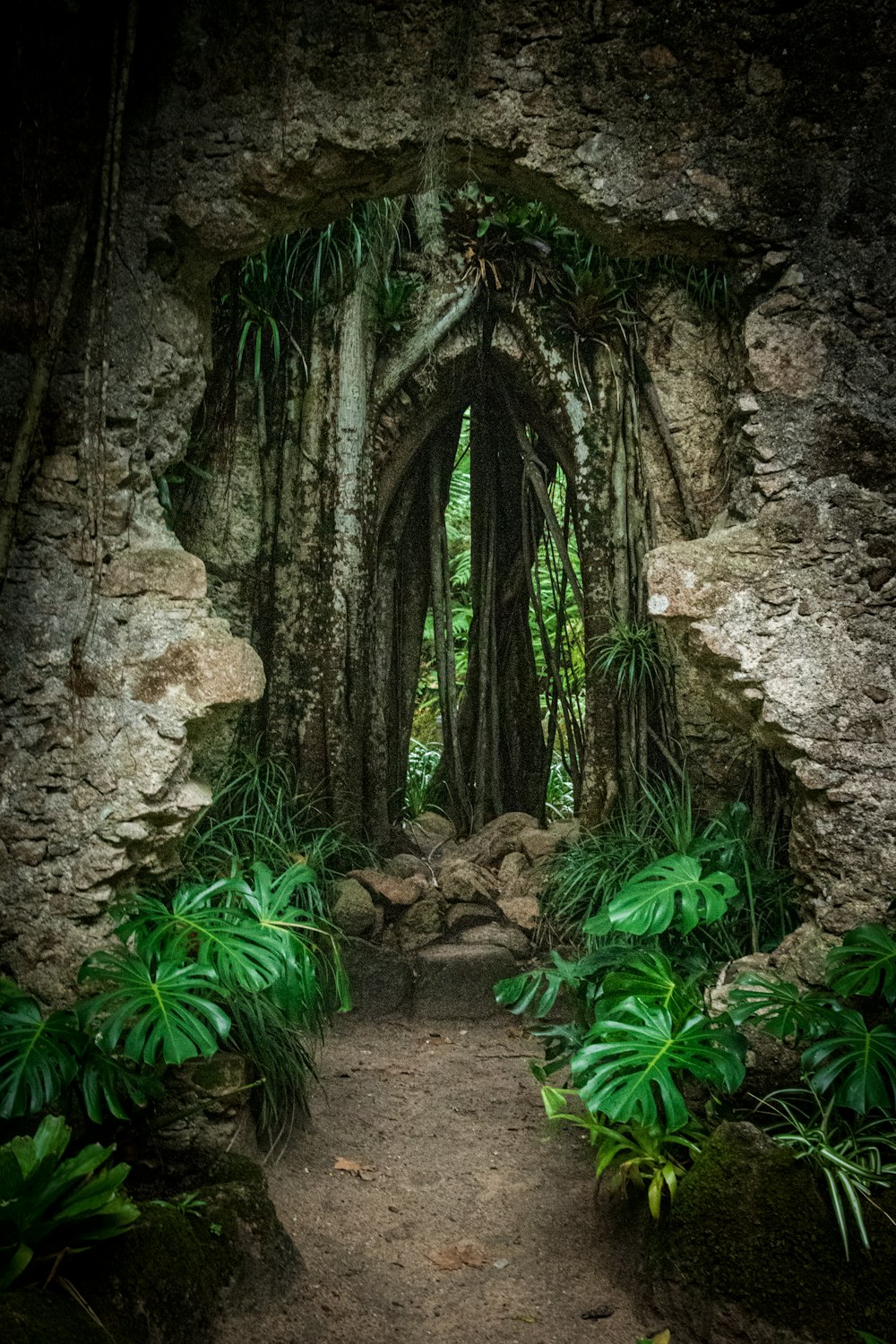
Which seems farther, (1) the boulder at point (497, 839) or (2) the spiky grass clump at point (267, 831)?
(1) the boulder at point (497, 839)

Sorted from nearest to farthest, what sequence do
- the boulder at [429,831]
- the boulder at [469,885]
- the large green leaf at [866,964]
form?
the large green leaf at [866,964], the boulder at [469,885], the boulder at [429,831]

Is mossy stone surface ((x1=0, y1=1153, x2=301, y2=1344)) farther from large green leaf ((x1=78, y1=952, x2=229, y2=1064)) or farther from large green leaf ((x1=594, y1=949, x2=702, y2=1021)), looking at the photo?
large green leaf ((x1=594, y1=949, x2=702, y2=1021))

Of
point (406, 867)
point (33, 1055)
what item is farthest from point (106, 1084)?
point (406, 867)

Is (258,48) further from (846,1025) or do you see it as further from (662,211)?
(846,1025)

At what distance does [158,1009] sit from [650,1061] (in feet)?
4.06

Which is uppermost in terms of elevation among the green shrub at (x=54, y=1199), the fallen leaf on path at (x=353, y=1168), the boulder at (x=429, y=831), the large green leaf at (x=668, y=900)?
the boulder at (x=429, y=831)

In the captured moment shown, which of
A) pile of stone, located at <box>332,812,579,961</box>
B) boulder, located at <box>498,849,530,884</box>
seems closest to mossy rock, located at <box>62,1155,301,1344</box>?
pile of stone, located at <box>332,812,579,961</box>

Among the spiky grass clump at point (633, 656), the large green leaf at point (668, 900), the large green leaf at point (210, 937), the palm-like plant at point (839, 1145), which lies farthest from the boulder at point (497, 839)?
the palm-like plant at point (839, 1145)

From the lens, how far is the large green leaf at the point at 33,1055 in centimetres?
229

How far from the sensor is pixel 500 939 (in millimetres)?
4566

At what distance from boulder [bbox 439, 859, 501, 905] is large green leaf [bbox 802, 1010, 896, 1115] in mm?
2336

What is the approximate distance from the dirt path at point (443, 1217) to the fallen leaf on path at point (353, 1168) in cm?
1

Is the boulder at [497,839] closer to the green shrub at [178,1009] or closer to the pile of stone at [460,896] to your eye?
the pile of stone at [460,896]

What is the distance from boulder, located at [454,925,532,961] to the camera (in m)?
4.55
